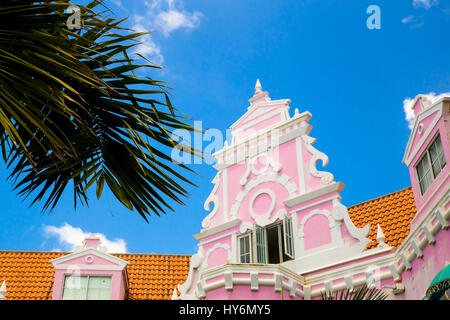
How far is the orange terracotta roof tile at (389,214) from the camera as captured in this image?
13727 mm

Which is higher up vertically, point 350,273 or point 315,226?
point 315,226

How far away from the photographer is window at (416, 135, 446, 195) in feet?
33.8

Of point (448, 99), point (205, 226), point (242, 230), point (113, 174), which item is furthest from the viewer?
point (205, 226)

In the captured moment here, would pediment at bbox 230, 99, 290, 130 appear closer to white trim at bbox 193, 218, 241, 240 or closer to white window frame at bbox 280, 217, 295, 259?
white trim at bbox 193, 218, 241, 240

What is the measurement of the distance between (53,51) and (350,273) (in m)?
9.72

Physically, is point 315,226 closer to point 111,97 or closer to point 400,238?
point 400,238

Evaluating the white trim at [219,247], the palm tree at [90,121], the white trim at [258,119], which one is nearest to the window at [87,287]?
the white trim at [219,247]

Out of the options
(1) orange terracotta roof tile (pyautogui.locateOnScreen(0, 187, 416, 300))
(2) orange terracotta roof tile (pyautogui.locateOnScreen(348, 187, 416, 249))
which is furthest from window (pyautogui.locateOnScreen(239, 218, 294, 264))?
(1) orange terracotta roof tile (pyautogui.locateOnScreen(0, 187, 416, 300))

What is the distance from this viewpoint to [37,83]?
363 centimetres

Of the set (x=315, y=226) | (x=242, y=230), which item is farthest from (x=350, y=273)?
(x=242, y=230)

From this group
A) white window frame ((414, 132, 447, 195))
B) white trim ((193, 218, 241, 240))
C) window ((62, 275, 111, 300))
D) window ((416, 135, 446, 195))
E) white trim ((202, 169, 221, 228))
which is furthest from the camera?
window ((62, 275, 111, 300))

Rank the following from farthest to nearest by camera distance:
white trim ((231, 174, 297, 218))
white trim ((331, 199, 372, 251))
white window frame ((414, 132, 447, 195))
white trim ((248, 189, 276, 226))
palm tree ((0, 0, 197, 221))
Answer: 1. white trim ((231, 174, 297, 218))
2. white trim ((248, 189, 276, 226))
3. white trim ((331, 199, 372, 251))
4. white window frame ((414, 132, 447, 195))
5. palm tree ((0, 0, 197, 221))

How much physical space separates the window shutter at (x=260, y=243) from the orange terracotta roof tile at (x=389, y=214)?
258 cm

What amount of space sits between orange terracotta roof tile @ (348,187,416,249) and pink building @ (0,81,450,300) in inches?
1.6
